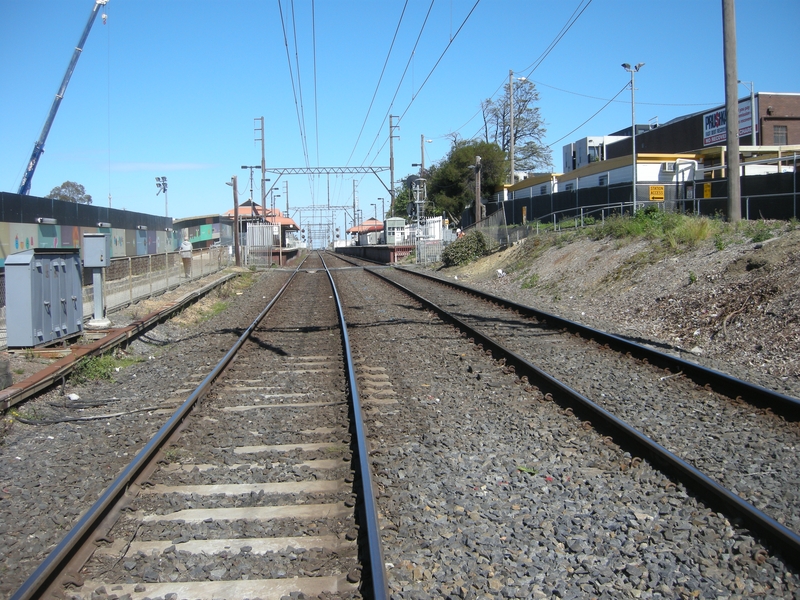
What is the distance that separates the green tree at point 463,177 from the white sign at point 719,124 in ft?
64.0

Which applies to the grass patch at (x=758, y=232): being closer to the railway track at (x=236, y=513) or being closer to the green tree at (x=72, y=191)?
the railway track at (x=236, y=513)

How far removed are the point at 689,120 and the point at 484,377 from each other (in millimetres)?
53359

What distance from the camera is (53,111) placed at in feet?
212

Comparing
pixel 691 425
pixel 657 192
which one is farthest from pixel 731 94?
pixel 657 192

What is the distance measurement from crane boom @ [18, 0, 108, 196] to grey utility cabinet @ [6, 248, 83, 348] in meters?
57.1

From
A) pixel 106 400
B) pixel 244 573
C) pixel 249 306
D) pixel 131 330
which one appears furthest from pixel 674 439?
pixel 249 306

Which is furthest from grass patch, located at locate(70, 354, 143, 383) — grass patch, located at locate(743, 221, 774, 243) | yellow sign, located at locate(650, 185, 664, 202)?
yellow sign, located at locate(650, 185, 664, 202)

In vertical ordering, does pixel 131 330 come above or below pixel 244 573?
above

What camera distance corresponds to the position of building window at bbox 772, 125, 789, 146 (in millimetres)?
52469

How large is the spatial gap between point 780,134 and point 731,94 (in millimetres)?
42092

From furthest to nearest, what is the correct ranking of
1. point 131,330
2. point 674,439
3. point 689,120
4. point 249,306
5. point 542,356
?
point 689,120, point 249,306, point 131,330, point 542,356, point 674,439

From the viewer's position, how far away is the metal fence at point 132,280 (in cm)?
1527

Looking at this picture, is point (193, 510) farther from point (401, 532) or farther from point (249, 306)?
point (249, 306)

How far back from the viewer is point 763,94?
51562 millimetres
